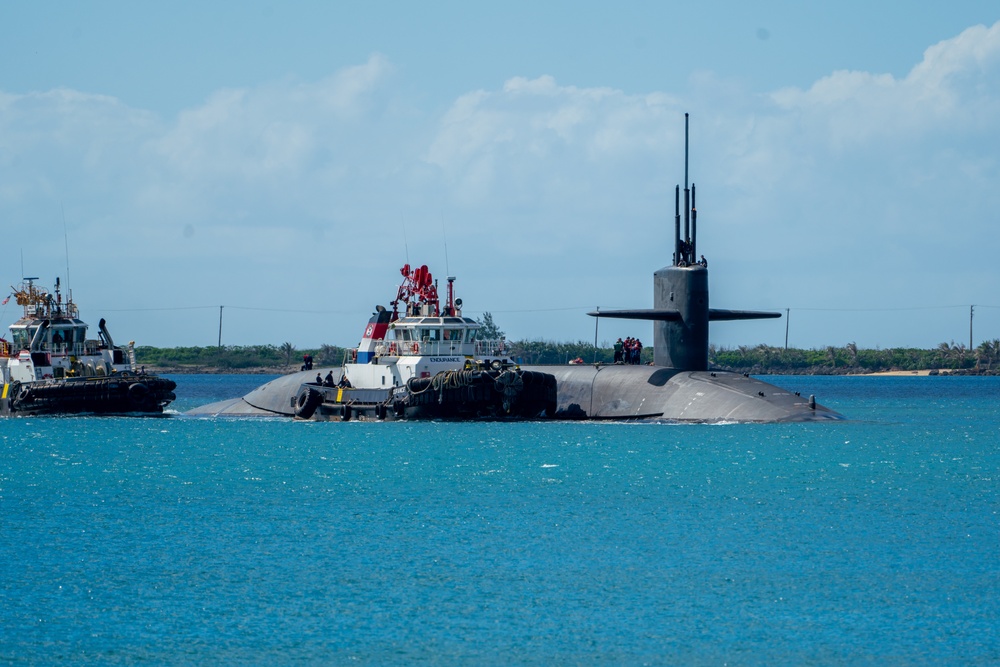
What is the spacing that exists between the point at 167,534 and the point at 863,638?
11.1 m

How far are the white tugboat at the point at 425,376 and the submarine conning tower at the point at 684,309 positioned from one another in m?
3.82

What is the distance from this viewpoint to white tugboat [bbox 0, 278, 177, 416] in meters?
45.8

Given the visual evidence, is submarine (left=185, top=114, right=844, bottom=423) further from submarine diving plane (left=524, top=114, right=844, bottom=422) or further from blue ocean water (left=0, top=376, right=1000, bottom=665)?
blue ocean water (left=0, top=376, right=1000, bottom=665)

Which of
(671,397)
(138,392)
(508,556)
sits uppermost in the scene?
(671,397)

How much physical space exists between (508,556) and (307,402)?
2709cm

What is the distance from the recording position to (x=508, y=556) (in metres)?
18.9

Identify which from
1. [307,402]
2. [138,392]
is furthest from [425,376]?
[138,392]

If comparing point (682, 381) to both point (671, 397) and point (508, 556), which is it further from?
point (508, 556)

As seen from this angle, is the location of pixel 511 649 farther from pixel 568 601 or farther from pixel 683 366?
pixel 683 366

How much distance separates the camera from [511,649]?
46.1ft

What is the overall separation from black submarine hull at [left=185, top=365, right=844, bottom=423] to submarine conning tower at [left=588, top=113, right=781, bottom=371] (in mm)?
707

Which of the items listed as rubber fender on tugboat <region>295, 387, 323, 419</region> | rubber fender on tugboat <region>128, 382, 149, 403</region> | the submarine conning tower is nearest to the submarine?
the submarine conning tower

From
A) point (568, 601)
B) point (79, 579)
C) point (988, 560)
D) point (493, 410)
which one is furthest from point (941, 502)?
point (493, 410)

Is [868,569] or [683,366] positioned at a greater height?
[683,366]
